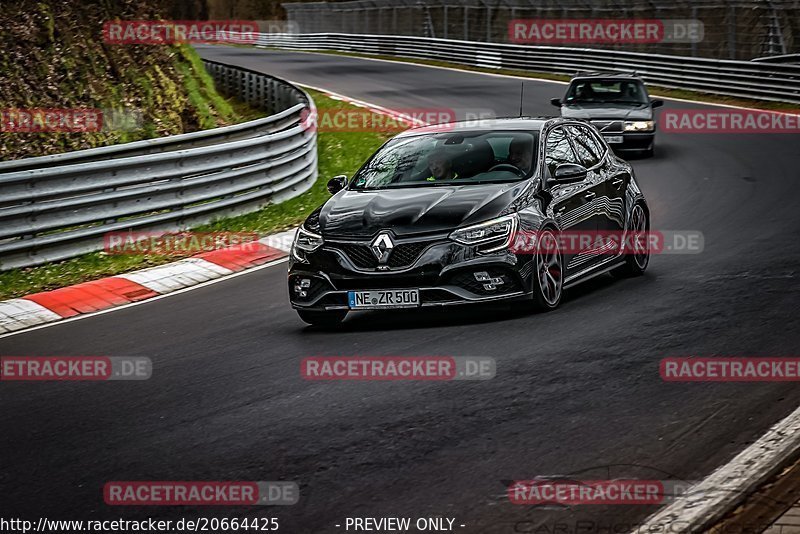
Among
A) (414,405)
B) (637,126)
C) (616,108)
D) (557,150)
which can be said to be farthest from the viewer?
(616,108)

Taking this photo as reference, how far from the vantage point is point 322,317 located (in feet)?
31.7

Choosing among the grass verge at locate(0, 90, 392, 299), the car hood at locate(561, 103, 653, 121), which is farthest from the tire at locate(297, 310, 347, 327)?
the car hood at locate(561, 103, 653, 121)

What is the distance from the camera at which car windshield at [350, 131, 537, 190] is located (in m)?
9.95

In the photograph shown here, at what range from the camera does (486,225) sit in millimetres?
9102

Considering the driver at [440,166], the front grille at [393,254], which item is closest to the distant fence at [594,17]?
the driver at [440,166]

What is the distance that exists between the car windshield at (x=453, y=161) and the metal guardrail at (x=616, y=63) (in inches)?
867

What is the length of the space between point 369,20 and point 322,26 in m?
8.11

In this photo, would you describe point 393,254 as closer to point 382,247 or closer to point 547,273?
point 382,247

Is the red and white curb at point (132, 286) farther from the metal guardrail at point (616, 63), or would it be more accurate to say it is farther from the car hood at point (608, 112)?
the metal guardrail at point (616, 63)

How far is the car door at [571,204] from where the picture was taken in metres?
9.88

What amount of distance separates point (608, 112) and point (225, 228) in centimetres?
901

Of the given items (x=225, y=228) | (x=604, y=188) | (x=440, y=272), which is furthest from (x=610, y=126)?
(x=440, y=272)

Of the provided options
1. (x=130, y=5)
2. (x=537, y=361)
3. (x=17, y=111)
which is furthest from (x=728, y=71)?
(x=537, y=361)

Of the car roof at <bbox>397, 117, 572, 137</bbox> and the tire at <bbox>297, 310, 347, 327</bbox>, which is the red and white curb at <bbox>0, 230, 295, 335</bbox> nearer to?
the tire at <bbox>297, 310, 347, 327</bbox>
